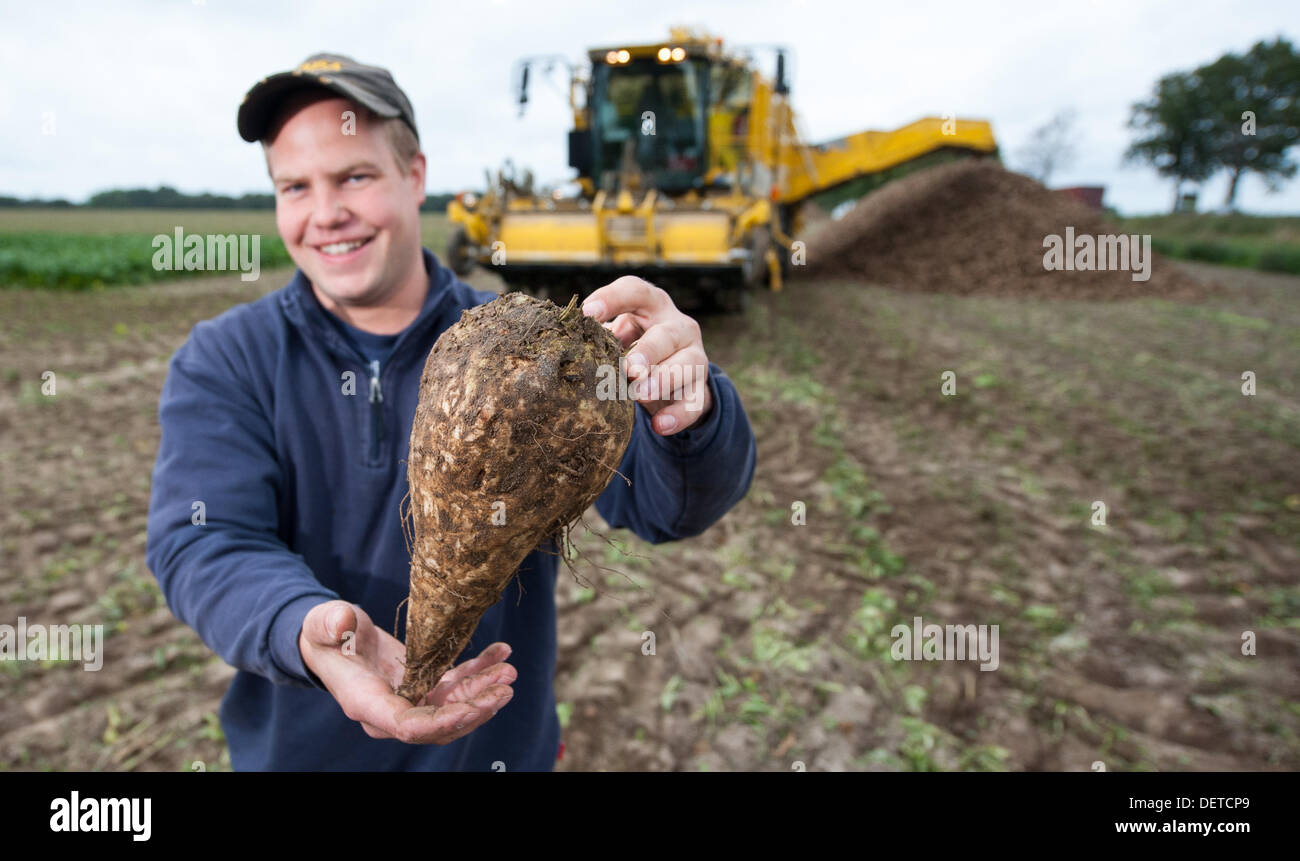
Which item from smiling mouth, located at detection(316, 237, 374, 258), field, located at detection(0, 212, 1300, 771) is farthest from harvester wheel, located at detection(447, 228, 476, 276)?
smiling mouth, located at detection(316, 237, 374, 258)

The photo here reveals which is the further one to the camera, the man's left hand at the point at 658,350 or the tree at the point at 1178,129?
the tree at the point at 1178,129

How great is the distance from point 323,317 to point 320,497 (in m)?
0.45

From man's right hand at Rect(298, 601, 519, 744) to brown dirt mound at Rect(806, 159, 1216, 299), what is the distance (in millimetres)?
14645

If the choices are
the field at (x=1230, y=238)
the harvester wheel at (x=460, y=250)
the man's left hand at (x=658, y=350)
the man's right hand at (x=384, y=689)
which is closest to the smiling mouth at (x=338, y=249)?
the man's left hand at (x=658, y=350)

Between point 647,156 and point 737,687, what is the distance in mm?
7647

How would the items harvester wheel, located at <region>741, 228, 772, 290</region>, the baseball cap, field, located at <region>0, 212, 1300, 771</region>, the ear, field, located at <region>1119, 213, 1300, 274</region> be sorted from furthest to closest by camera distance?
1. field, located at <region>1119, 213, 1300, 274</region>
2. harvester wheel, located at <region>741, 228, 772, 290</region>
3. field, located at <region>0, 212, 1300, 771</region>
4. the ear
5. the baseball cap

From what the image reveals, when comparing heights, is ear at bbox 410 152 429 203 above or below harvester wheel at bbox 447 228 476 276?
below

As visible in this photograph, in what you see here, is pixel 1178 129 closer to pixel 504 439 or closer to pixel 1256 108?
pixel 1256 108

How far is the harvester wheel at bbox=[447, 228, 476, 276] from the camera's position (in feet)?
26.3

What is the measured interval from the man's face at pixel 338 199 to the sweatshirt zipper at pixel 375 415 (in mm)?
207

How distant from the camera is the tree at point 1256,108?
34312 millimetres

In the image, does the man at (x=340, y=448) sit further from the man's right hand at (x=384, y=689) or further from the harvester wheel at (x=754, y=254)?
the harvester wheel at (x=754, y=254)

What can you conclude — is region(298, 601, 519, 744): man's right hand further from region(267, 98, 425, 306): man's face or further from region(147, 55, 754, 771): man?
region(267, 98, 425, 306): man's face

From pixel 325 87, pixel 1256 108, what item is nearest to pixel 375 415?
pixel 325 87
